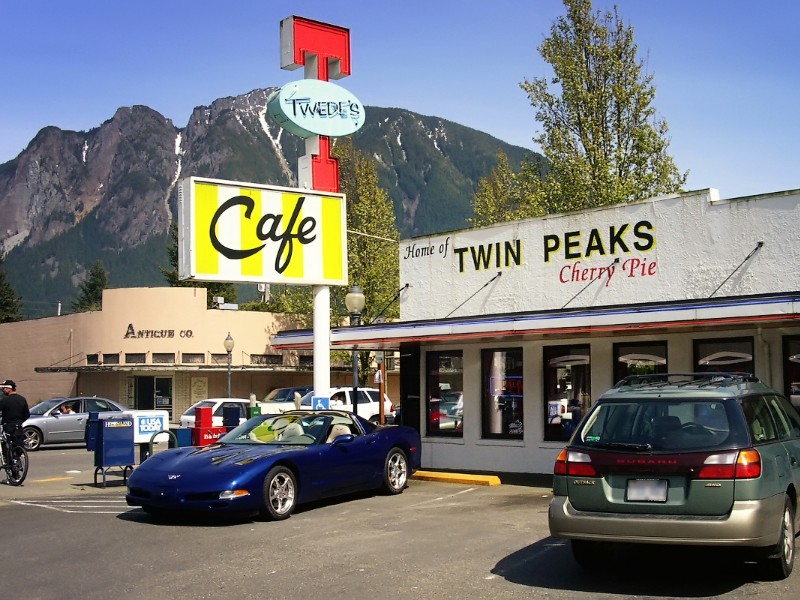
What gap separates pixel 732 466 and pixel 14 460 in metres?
12.9

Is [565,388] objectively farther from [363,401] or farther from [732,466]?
[363,401]

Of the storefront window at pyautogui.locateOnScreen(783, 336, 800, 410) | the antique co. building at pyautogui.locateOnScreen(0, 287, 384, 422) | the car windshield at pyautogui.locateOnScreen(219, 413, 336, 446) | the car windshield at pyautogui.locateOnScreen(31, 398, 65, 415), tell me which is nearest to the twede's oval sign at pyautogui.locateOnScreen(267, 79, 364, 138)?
the car windshield at pyautogui.locateOnScreen(219, 413, 336, 446)

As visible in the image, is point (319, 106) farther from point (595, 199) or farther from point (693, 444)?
point (595, 199)

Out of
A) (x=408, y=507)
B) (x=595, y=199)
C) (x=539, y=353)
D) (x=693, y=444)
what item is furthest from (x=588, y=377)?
(x=595, y=199)

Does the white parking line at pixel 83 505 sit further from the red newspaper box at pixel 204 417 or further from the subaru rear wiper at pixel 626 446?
the subaru rear wiper at pixel 626 446

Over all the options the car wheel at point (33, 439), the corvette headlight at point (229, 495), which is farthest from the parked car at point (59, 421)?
the corvette headlight at point (229, 495)

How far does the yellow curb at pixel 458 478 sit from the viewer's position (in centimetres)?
1557

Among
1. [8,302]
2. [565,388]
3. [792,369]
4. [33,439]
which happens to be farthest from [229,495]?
[8,302]

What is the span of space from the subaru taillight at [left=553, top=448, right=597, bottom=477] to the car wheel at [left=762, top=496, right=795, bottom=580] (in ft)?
5.12

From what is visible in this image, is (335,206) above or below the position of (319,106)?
below

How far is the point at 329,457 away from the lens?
42.5 ft

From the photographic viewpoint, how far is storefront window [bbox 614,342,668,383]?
50.4 ft

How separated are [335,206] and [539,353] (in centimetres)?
482

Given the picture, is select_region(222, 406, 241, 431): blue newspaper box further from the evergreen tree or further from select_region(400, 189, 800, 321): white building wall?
the evergreen tree
